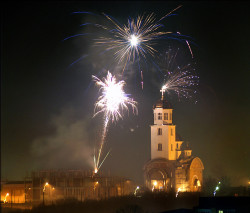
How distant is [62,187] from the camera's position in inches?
2335

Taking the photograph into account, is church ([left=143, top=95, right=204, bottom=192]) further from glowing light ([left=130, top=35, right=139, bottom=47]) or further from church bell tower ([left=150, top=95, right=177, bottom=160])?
glowing light ([left=130, top=35, right=139, bottom=47])

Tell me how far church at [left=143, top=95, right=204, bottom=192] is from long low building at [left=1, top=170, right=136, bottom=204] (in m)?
4.95

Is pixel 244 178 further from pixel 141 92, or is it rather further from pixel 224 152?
pixel 141 92

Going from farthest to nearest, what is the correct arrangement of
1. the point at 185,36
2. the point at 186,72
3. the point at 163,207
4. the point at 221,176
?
the point at 221,176, the point at 185,36, the point at 186,72, the point at 163,207

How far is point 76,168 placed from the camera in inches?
2559

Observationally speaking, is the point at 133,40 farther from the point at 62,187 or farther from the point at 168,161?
the point at 168,161

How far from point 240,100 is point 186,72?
7.10m

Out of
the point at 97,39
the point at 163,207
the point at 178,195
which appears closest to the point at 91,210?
the point at 163,207

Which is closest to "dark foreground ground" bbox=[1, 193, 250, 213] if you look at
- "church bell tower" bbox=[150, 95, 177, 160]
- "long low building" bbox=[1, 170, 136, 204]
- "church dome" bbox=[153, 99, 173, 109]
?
"long low building" bbox=[1, 170, 136, 204]

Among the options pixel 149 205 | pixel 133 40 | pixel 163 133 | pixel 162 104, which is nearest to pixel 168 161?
pixel 163 133

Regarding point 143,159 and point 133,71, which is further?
point 143,159

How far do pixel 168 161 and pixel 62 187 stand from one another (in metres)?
12.7

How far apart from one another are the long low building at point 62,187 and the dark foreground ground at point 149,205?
3.43 m

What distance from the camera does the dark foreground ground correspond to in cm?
4428
